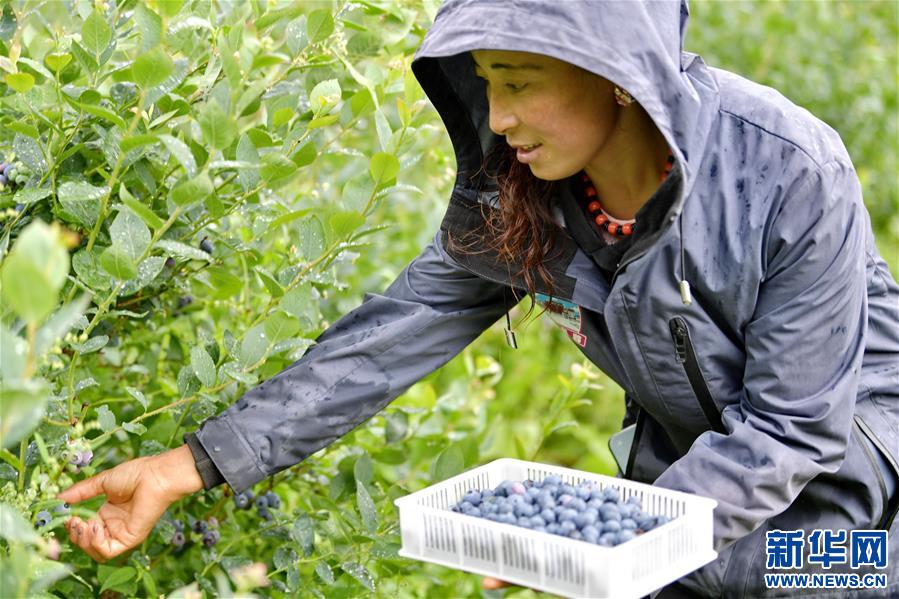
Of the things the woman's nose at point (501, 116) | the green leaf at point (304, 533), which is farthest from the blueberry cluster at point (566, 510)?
the woman's nose at point (501, 116)

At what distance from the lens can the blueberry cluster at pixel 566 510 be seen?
1390 mm

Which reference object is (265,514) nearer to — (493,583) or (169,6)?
(493,583)

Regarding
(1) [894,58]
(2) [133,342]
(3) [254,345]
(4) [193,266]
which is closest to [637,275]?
(3) [254,345]

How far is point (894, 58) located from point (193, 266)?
Result: 5.06 m

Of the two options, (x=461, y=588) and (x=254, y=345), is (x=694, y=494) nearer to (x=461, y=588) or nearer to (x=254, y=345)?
(x=254, y=345)

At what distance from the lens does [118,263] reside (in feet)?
4.61

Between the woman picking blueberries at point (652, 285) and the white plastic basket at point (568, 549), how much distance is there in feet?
0.19

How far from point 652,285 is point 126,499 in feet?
2.67

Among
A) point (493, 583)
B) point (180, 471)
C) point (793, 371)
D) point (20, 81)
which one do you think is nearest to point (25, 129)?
point (20, 81)

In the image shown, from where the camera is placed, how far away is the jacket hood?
147 cm

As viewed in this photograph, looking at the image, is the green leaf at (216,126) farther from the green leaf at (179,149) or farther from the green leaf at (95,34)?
the green leaf at (95,34)

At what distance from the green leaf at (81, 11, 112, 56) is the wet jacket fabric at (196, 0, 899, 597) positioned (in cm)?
43

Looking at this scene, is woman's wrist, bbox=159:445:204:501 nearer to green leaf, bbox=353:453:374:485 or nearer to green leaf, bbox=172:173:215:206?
green leaf, bbox=353:453:374:485

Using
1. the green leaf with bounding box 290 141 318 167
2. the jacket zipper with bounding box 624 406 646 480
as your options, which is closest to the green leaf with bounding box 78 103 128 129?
the green leaf with bounding box 290 141 318 167
